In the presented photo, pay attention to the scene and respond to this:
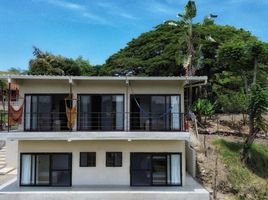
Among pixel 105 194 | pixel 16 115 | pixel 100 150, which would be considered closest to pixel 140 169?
pixel 100 150

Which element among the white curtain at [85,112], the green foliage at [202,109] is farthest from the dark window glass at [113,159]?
the green foliage at [202,109]

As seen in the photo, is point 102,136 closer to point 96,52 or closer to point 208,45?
point 208,45

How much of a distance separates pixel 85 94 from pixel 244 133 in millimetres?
14865

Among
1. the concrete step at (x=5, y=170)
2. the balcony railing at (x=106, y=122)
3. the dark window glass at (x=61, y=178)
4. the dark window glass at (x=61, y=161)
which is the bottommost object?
the concrete step at (x=5, y=170)

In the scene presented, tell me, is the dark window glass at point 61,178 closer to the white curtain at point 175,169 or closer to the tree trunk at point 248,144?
the white curtain at point 175,169

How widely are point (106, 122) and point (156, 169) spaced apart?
388 centimetres

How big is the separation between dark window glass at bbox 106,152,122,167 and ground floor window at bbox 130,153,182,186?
69 cm

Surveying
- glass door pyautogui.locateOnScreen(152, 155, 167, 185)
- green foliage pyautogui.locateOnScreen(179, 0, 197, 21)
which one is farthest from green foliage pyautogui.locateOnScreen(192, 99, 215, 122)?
glass door pyautogui.locateOnScreen(152, 155, 167, 185)

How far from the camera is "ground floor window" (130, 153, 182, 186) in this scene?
2278cm

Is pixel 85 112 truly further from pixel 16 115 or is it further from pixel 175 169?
pixel 175 169

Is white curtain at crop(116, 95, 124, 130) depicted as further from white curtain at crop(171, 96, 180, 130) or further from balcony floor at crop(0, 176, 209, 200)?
balcony floor at crop(0, 176, 209, 200)

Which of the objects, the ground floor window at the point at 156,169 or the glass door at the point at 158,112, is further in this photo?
the glass door at the point at 158,112

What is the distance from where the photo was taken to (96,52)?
56.5m

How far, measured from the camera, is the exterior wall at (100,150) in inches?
898
